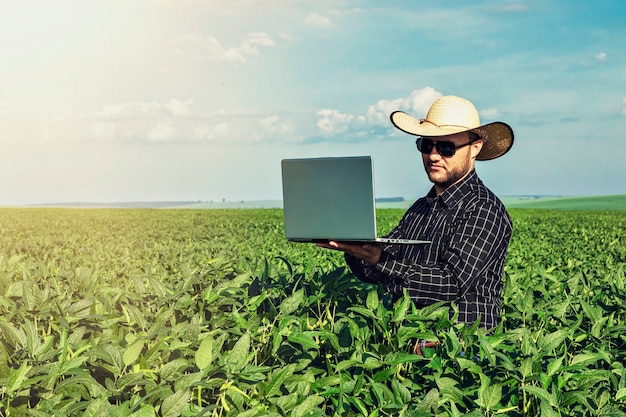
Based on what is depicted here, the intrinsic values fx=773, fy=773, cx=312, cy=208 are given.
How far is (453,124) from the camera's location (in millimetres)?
4125

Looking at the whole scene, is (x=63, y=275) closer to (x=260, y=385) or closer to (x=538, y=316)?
(x=260, y=385)

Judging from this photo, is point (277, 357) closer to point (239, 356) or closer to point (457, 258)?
point (239, 356)

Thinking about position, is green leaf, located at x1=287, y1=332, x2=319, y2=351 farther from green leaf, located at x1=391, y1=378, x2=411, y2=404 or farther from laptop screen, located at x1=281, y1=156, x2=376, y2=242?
laptop screen, located at x1=281, y1=156, x2=376, y2=242

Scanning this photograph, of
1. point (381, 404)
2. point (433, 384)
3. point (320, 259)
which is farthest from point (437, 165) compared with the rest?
point (320, 259)

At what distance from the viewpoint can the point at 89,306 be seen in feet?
10.3

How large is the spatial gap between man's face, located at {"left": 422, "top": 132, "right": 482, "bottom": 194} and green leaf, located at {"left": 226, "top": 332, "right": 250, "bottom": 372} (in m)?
1.78

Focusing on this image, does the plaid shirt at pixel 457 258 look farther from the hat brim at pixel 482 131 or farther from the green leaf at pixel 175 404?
the green leaf at pixel 175 404

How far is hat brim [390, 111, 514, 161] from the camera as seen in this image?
4.09m

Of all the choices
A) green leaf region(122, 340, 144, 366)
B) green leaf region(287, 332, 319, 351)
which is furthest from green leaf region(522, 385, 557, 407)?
green leaf region(122, 340, 144, 366)

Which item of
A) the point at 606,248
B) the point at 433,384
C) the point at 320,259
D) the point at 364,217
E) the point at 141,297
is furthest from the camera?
the point at 606,248

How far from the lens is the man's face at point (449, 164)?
4.04 m

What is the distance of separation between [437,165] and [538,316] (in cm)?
93

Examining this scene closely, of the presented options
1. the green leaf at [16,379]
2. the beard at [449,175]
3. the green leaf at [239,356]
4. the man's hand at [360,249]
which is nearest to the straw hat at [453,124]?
the beard at [449,175]

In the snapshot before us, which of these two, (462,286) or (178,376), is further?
(462,286)
